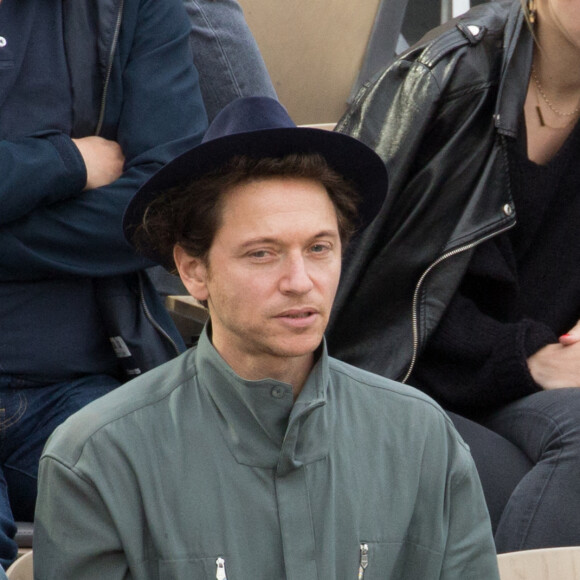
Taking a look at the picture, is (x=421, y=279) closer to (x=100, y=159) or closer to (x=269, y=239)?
(x=100, y=159)

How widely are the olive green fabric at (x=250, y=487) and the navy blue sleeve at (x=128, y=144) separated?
22.5 inches

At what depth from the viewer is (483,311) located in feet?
9.39

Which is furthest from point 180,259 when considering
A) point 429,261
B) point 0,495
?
point 429,261

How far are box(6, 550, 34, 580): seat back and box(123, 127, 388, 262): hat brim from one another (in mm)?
585

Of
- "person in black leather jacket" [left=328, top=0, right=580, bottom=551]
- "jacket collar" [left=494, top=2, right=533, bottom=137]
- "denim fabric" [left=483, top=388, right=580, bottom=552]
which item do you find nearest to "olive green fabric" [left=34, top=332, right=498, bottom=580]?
"denim fabric" [left=483, top=388, right=580, bottom=552]

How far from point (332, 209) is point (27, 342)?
2.66 ft

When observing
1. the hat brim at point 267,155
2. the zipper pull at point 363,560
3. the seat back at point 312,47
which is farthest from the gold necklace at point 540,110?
the zipper pull at point 363,560

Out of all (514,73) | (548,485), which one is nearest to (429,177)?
(514,73)

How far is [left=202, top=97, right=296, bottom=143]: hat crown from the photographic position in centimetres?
190

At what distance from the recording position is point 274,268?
181cm

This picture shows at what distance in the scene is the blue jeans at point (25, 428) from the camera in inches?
93.0

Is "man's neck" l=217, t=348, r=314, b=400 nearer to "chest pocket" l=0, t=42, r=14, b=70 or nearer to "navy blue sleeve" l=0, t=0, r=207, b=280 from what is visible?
"navy blue sleeve" l=0, t=0, r=207, b=280

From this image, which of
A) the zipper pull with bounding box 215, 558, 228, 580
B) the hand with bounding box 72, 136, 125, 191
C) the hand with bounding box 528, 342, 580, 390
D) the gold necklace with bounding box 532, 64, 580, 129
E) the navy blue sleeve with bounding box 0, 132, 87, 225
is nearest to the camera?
the zipper pull with bounding box 215, 558, 228, 580

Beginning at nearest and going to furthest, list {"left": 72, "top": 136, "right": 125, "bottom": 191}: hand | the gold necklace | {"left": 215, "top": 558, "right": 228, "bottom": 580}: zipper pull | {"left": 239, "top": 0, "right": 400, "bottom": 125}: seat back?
{"left": 215, "top": 558, "right": 228, "bottom": 580}: zipper pull
{"left": 72, "top": 136, "right": 125, "bottom": 191}: hand
the gold necklace
{"left": 239, "top": 0, "right": 400, "bottom": 125}: seat back
